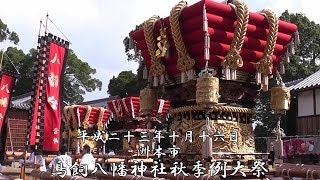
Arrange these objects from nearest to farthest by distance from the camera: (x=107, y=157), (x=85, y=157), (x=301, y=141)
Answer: (x=85, y=157)
(x=107, y=157)
(x=301, y=141)

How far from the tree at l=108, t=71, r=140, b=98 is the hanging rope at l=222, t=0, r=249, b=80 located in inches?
1258

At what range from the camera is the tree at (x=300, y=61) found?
Answer: 30.9 meters

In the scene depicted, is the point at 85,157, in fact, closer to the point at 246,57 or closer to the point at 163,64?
the point at 163,64

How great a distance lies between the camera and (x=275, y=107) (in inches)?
275

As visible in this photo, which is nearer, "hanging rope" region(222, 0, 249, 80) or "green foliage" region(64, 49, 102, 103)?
"hanging rope" region(222, 0, 249, 80)

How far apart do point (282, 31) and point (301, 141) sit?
11.6m

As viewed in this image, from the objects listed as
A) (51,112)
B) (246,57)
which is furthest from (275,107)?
(51,112)

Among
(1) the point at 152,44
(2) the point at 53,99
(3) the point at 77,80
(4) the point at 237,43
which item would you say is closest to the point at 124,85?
(3) the point at 77,80

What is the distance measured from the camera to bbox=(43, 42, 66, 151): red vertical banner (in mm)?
8945

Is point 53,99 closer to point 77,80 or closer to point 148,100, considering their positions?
point 148,100

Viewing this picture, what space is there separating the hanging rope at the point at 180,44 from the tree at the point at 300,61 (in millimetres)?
25452

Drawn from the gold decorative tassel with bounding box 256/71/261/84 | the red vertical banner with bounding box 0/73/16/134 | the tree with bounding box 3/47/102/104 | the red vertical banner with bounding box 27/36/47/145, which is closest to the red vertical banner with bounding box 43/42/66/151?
the red vertical banner with bounding box 27/36/47/145

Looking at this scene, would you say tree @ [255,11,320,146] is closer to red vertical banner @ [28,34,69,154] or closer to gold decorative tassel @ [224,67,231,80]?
red vertical banner @ [28,34,69,154]

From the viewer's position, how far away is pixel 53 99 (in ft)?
30.0
